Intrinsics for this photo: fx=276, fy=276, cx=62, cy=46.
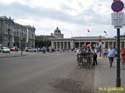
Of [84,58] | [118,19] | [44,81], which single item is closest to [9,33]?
[84,58]

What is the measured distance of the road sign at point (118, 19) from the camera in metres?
11.7

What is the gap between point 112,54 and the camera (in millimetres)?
23156

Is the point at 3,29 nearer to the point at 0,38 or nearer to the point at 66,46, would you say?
the point at 0,38

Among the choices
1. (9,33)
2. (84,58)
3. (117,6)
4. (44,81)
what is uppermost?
(9,33)

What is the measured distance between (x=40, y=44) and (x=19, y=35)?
23031 millimetres

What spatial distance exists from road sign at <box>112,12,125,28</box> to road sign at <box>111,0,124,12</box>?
215 mm

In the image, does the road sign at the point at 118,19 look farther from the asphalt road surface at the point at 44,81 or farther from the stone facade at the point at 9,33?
the stone facade at the point at 9,33

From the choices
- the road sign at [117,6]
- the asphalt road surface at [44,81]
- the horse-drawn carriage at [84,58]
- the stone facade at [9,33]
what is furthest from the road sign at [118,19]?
the stone facade at [9,33]

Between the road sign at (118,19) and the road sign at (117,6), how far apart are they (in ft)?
0.70

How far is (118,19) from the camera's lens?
11805 mm

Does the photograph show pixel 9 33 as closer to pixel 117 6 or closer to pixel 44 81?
pixel 44 81

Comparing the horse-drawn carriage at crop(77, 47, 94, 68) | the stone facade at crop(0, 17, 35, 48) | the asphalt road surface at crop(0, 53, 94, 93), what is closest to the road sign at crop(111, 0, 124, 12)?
the asphalt road surface at crop(0, 53, 94, 93)

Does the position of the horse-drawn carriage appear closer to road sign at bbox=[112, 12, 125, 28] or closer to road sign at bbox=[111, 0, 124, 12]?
road sign at bbox=[112, 12, 125, 28]

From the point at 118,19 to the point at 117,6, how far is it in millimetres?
575
